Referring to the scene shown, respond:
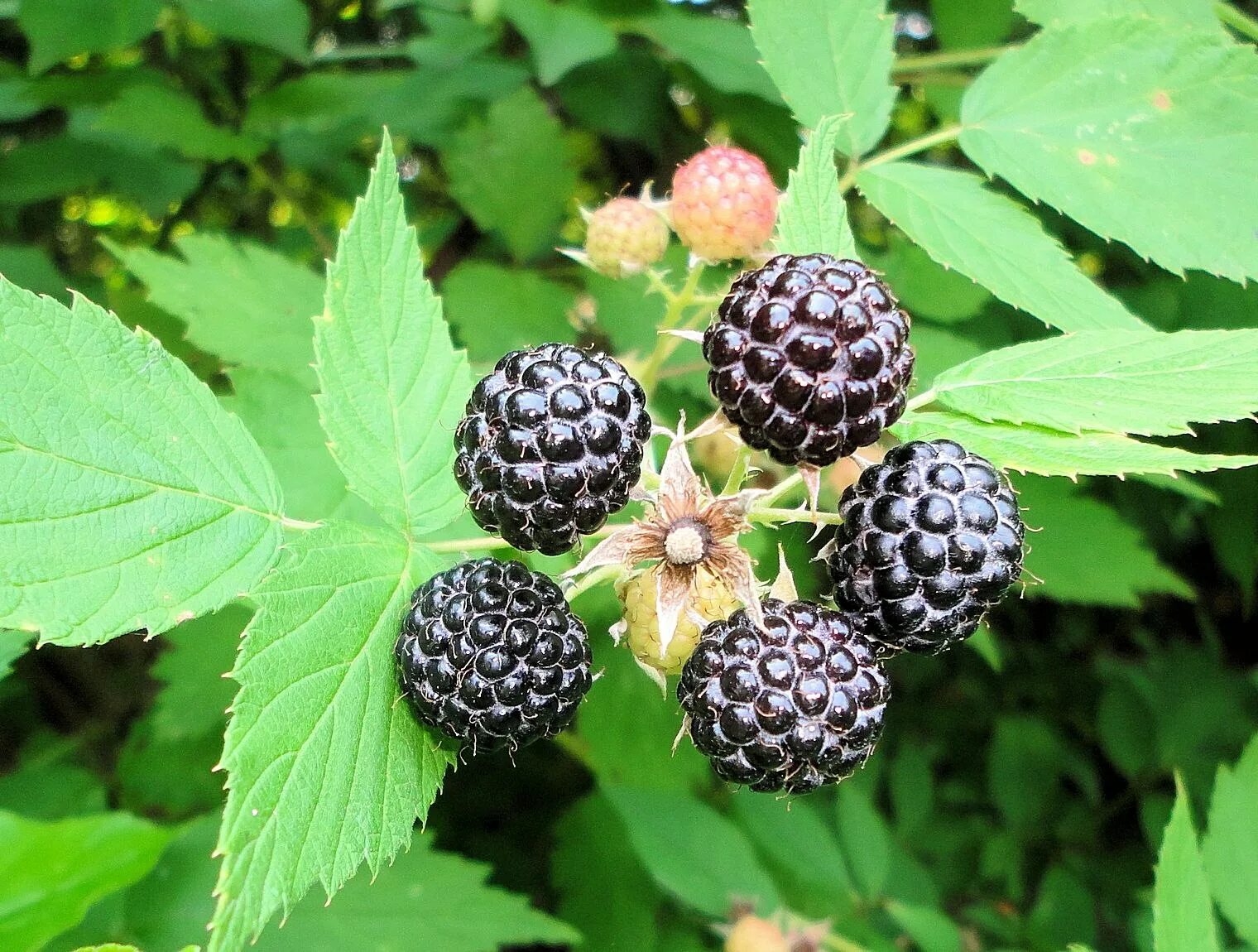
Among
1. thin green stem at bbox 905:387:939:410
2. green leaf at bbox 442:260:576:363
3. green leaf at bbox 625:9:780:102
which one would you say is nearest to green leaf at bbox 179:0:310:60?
green leaf at bbox 442:260:576:363

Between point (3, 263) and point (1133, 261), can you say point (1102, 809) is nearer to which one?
point (1133, 261)

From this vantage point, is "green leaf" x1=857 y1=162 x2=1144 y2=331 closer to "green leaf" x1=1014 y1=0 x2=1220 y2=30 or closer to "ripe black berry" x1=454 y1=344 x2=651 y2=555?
"green leaf" x1=1014 y1=0 x2=1220 y2=30

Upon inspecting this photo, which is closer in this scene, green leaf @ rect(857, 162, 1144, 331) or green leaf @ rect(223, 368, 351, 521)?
green leaf @ rect(857, 162, 1144, 331)

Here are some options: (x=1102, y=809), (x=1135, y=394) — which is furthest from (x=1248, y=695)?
(x=1135, y=394)

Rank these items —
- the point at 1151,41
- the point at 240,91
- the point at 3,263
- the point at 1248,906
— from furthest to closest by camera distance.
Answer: the point at 240,91
the point at 3,263
the point at 1248,906
the point at 1151,41

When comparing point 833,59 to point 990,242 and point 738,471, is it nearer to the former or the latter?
point 990,242

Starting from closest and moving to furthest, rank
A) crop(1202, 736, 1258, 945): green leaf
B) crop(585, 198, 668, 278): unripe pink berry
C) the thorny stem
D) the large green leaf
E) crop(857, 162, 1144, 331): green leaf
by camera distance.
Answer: the large green leaf < crop(857, 162, 1144, 331): green leaf < the thorny stem < crop(585, 198, 668, 278): unripe pink berry < crop(1202, 736, 1258, 945): green leaf
